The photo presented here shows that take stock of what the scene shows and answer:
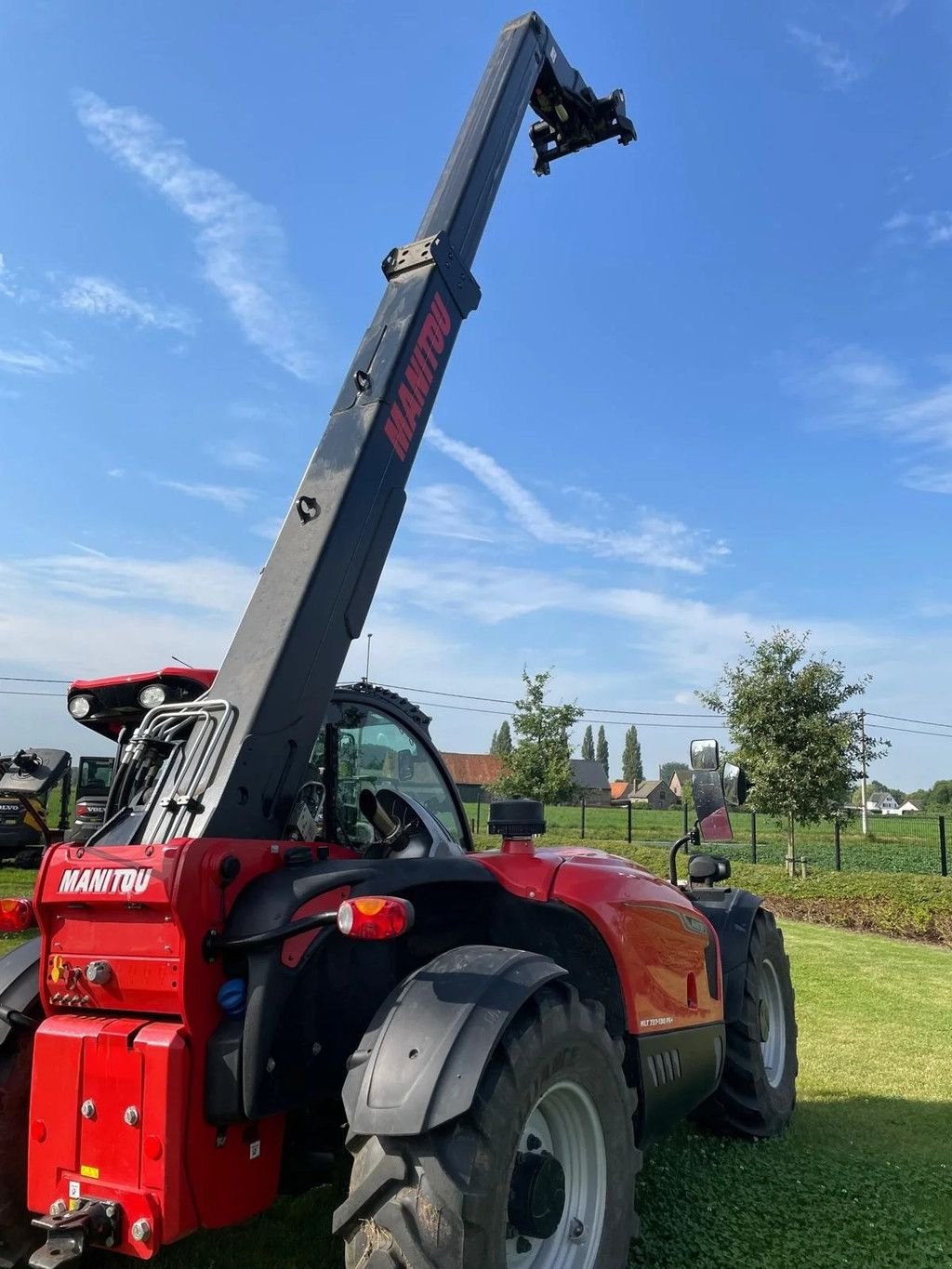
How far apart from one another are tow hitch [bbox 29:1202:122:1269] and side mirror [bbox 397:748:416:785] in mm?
1924

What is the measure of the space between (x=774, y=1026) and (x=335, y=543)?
3957 millimetres

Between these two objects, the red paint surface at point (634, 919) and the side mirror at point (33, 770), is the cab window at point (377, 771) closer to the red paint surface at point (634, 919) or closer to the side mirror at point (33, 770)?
the red paint surface at point (634, 919)

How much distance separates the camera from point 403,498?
12.0 ft

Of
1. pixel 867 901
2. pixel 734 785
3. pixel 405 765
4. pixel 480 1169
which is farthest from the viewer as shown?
pixel 867 901

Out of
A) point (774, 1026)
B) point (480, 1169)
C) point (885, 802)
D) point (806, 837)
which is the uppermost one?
point (885, 802)

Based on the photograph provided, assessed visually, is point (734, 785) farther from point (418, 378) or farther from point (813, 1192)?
point (418, 378)

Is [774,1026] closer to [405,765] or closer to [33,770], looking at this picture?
[405,765]

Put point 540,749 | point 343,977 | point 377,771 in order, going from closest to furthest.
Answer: point 343,977 < point 377,771 < point 540,749

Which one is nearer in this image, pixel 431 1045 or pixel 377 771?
pixel 431 1045

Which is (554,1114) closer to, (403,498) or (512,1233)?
(512,1233)

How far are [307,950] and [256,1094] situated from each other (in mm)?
384

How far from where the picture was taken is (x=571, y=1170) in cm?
305

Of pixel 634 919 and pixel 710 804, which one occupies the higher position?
pixel 710 804

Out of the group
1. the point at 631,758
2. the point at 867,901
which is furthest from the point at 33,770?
the point at 631,758
